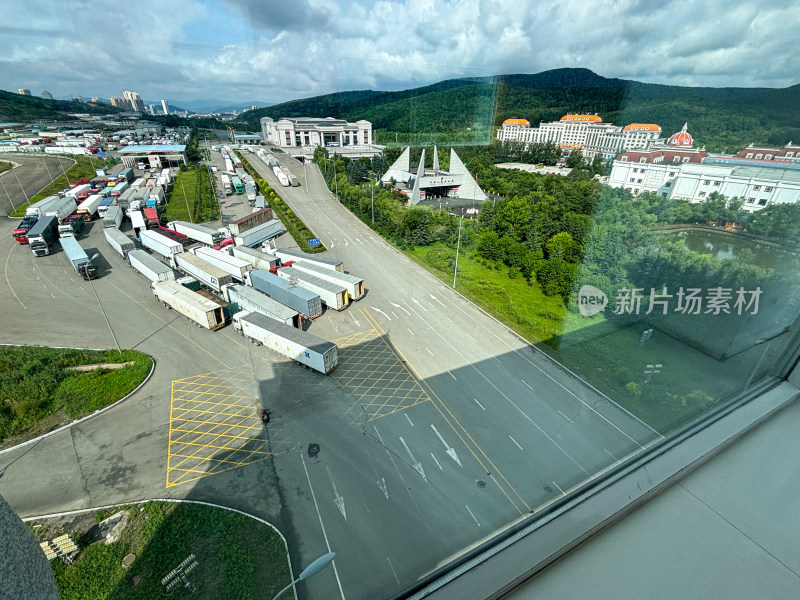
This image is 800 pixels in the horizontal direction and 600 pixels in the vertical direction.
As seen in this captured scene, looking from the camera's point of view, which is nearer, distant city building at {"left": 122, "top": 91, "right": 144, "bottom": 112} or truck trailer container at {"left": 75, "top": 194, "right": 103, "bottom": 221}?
truck trailer container at {"left": 75, "top": 194, "right": 103, "bottom": 221}

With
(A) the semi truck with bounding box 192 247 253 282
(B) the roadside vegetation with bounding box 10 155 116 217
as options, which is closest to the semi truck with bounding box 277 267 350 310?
(A) the semi truck with bounding box 192 247 253 282

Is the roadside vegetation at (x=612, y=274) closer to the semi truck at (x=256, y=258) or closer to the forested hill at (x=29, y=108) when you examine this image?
the semi truck at (x=256, y=258)

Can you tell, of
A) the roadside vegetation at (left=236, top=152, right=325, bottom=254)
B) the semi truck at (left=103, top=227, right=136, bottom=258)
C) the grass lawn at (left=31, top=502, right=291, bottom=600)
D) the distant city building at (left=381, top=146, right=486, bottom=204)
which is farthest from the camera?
the distant city building at (left=381, top=146, right=486, bottom=204)

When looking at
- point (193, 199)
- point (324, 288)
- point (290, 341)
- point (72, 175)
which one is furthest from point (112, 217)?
point (72, 175)

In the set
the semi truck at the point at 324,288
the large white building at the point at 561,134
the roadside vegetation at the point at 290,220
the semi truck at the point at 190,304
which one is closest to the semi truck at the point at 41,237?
the semi truck at the point at 190,304

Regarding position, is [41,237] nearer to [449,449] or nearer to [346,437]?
[346,437]

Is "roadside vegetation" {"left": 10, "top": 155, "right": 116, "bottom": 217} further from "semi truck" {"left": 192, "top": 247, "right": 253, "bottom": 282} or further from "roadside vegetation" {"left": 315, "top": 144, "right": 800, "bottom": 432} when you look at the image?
"roadside vegetation" {"left": 315, "top": 144, "right": 800, "bottom": 432}

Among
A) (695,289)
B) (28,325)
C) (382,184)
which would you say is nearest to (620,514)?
(695,289)
